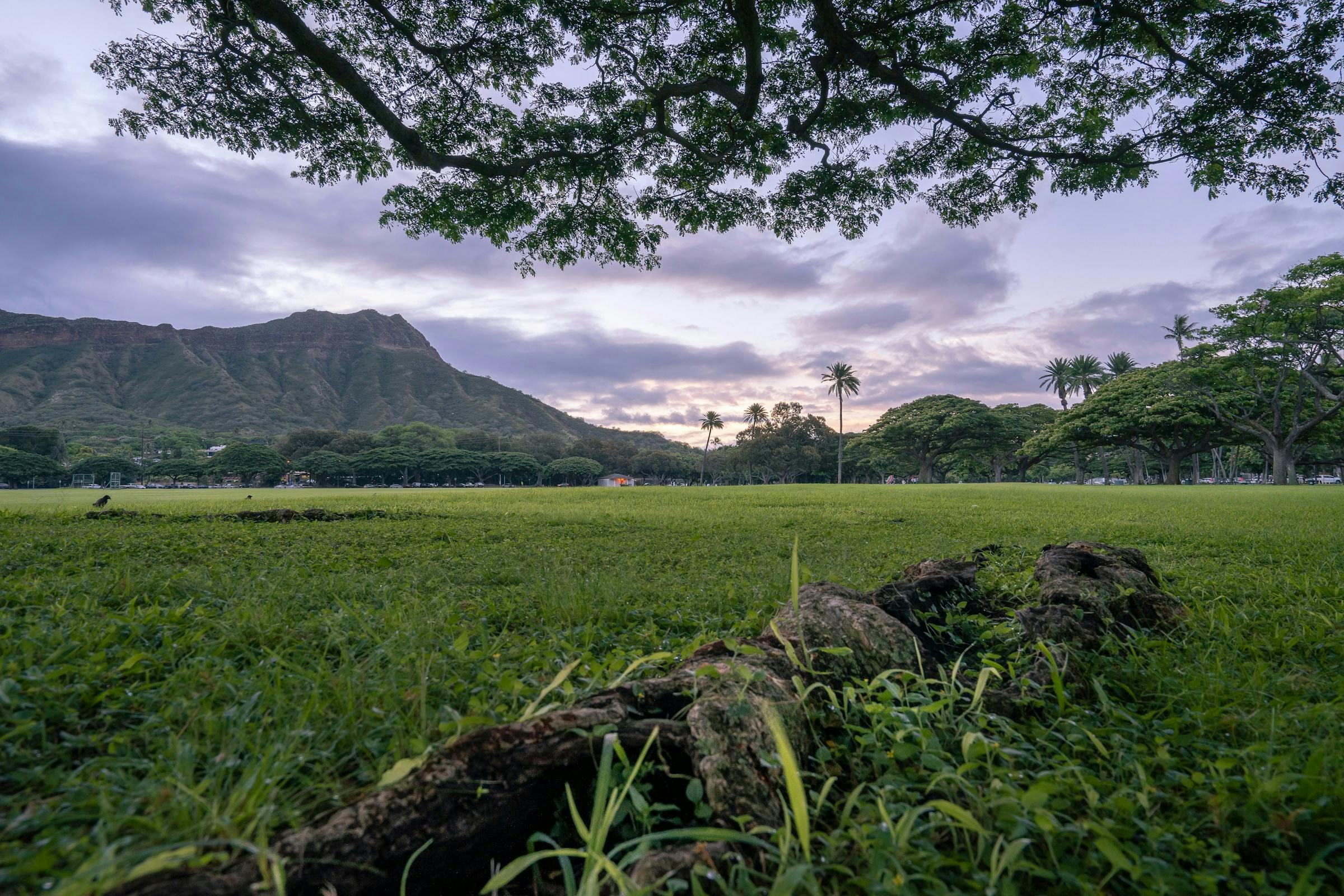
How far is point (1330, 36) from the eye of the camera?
5.84m

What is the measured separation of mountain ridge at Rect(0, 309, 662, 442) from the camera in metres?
126

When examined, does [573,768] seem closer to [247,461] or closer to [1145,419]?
[1145,419]

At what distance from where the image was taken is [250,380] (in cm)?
15100

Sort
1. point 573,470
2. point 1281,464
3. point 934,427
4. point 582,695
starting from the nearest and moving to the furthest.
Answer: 1. point 582,695
2. point 1281,464
3. point 934,427
4. point 573,470

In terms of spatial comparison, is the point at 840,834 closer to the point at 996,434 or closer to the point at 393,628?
the point at 393,628

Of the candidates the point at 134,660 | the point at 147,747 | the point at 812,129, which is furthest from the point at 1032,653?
the point at 812,129

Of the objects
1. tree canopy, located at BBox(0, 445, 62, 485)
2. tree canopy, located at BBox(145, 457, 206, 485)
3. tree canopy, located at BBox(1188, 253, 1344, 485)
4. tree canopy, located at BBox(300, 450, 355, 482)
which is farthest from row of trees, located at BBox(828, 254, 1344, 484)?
tree canopy, located at BBox(0, 445, 62, 485)

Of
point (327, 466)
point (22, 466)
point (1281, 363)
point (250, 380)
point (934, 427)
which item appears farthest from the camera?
point (250, 380)

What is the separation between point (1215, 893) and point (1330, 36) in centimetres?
923

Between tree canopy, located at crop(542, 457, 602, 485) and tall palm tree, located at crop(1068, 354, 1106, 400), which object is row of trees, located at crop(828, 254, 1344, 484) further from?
tree canopy, located at crop(542, 457, 602, 485)

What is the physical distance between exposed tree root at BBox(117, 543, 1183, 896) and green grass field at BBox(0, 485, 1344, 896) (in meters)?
0.12

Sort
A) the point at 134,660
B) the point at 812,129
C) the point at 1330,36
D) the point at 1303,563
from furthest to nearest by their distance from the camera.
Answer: the point at 812,129
the point at 1330,36
the point at 1303,563
the point at 134,660

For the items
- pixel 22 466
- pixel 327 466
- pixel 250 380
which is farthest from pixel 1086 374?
pixel 250 380

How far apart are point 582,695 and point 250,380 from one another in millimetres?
190636
